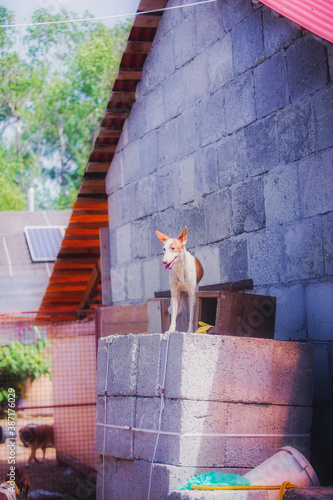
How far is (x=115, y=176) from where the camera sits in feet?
28.5

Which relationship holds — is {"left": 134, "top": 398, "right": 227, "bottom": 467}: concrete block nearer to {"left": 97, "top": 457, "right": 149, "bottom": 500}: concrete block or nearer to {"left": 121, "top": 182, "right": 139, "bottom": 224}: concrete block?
{"left": 97, "top": 457, "right": 149, "bottom": 500}: concrete block

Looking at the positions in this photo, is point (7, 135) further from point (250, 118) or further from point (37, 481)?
point (250, 118)

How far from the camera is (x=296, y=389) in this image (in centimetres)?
505

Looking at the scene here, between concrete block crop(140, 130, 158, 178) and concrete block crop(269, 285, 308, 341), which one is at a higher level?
concrete block crop(140, 130, 158, 178)

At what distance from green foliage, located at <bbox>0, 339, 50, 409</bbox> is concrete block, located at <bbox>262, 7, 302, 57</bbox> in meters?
7.75

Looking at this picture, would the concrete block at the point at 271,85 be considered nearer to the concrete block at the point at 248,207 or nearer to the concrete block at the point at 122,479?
the concrete block at the point at 248,207

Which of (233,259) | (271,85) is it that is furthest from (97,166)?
(271,85)

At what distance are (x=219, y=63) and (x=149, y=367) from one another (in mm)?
3195

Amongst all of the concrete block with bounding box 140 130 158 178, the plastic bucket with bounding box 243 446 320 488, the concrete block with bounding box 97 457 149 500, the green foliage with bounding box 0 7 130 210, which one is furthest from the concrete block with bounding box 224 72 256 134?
the green foliage with bounding box 0 7 130 210

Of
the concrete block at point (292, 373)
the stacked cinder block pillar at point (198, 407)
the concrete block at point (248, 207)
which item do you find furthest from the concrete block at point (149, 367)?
the concrete block at point (248, 207)

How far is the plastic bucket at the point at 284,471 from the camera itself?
4.41 m

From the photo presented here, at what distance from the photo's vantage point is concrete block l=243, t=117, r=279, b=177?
590 cm

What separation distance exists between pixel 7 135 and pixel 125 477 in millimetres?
28216

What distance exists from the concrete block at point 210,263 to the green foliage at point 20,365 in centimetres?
616
